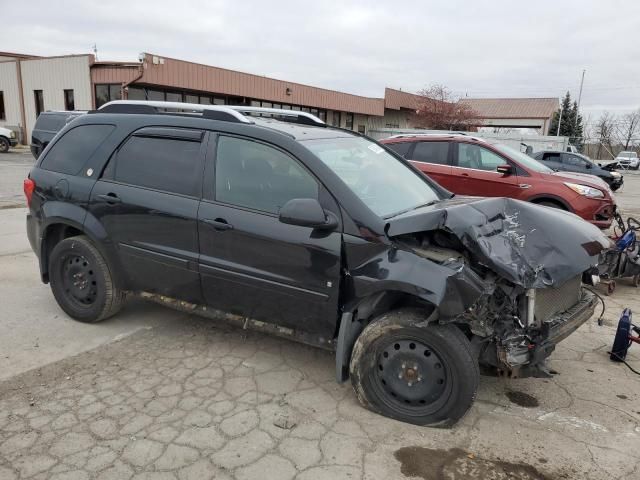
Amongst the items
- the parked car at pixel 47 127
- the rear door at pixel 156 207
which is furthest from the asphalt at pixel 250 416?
the parked car at pixel 47 127

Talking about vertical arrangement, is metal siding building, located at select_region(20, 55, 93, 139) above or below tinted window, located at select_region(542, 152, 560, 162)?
above

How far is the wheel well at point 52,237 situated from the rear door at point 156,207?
0.52 meters

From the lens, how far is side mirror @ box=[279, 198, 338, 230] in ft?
9.81

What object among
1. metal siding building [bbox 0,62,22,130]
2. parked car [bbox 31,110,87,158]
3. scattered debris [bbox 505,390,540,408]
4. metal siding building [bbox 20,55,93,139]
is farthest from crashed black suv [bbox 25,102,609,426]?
metal siding building [bbox 0,62,22,130]

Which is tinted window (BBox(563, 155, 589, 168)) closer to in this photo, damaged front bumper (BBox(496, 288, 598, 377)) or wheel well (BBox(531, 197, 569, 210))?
wheel well (BBox(531, 197, 569, 210))

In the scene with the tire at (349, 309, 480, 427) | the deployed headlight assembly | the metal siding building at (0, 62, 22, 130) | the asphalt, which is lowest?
the asphalt

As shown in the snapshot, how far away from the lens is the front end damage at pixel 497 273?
109 inches

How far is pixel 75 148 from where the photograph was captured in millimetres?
4258

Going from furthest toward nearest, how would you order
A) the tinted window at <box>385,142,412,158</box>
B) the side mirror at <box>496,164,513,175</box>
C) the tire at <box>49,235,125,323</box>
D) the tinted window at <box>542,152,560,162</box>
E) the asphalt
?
the tinted window at <box>542,152,560,162</box> → the tinted window at <box>385,142,412,158</box> → the side mirror at <box>496,164,513,175</box> → the tire at <box>49,235,125,323</box> → the asphalt

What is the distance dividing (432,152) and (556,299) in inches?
231

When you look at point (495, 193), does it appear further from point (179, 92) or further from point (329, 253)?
point (179, 92)

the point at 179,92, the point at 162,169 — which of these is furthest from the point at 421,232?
the point at 179,92

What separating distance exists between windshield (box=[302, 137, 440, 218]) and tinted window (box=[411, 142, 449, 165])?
4.67 m

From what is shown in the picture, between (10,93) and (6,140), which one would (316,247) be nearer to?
(6,140)
